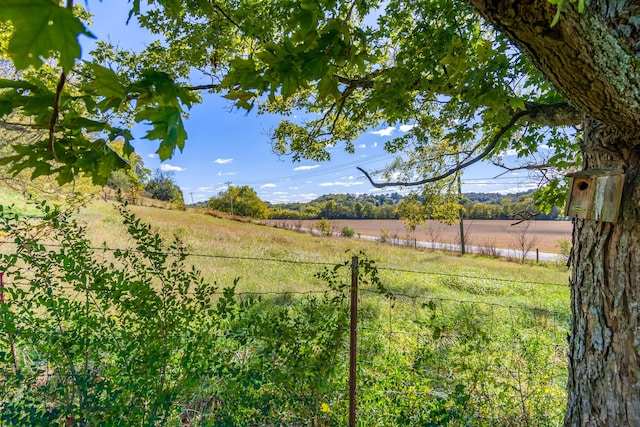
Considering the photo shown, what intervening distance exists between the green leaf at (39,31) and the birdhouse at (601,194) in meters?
1.59

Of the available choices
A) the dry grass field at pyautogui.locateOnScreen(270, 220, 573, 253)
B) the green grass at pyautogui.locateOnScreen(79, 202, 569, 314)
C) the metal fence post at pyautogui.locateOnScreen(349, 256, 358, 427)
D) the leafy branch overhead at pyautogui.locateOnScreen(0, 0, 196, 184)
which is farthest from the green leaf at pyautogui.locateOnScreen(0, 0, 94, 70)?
the dry grass field at pyautogui.locateOnScreen(270, 220, 573, 253)

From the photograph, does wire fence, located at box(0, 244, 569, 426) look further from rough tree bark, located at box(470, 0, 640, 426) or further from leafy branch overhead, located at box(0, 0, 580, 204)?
leafy branch overhead, located at box(0, 0, 580, 204)

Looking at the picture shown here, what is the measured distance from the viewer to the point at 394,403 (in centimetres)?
213

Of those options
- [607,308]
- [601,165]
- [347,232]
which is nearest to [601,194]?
[601,165]

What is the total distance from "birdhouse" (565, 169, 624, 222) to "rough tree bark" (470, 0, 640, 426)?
0.11 feet

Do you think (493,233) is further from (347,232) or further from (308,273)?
(308,273)

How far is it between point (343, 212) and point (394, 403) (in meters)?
22.3

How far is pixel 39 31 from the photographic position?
38 centimetres

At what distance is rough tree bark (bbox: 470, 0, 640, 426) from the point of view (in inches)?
30.7

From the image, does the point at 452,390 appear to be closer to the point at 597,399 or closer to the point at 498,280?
the point at 597,399

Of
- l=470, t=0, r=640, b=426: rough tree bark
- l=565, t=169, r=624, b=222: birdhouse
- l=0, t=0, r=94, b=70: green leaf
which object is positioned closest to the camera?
l=0, t=0, r=94, b=70: green leaf

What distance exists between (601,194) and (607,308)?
1.54ft

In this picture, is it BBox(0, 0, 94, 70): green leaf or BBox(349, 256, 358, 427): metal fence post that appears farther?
BBox(349, 256, 358, 427): metal fence post

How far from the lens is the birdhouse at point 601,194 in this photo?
110 cm
